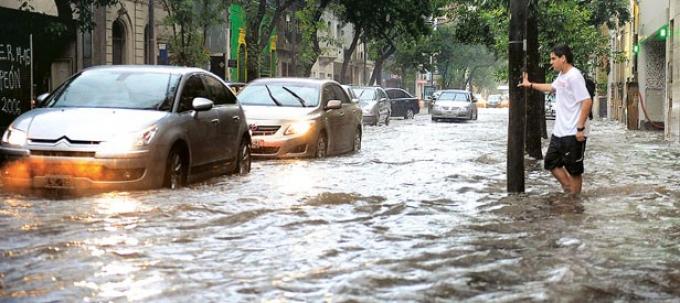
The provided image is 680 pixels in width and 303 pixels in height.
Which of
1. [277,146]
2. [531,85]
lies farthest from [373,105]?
[531,85]

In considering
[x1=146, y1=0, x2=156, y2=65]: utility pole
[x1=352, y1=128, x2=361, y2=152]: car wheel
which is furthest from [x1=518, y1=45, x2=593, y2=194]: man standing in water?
[x1=146, y1=0, x2=156, y2=65]: utility pole

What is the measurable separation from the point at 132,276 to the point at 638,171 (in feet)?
33.0

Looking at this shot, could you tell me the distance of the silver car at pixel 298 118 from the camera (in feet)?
47.2

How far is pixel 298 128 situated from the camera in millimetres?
14508

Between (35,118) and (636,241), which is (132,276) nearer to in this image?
(636,241)

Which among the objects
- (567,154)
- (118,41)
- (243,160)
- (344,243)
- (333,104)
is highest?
(118,41)

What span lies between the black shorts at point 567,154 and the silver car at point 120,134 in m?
3.73

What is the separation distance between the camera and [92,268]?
5.62m

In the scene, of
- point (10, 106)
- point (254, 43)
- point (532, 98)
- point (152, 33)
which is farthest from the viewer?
point (254, 43)

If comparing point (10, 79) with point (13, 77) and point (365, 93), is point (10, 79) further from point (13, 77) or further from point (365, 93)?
point (365, 93)

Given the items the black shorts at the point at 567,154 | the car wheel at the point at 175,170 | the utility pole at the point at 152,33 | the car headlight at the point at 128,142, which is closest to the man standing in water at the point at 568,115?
the black shorts at the point at 567,154

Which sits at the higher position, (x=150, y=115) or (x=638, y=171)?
(x=150, y=115)

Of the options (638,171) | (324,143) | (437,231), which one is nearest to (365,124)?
(324,143)

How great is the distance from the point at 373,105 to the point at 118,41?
9047mm
